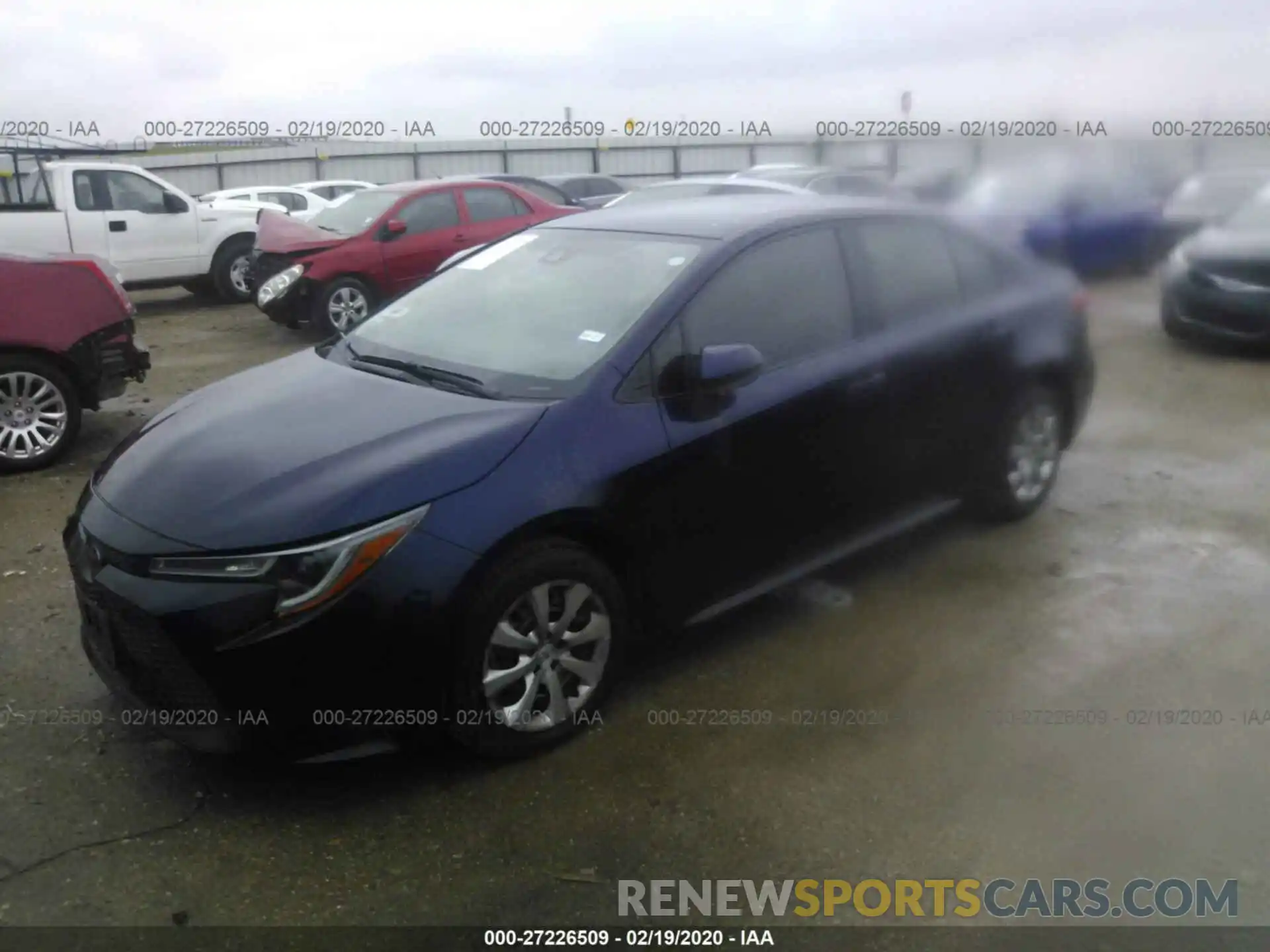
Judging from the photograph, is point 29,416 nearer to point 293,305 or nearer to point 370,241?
point 293,305

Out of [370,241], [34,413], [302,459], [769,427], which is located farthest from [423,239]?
[302,459]

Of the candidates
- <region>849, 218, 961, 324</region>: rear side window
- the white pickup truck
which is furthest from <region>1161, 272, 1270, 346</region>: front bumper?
the white pickup truck

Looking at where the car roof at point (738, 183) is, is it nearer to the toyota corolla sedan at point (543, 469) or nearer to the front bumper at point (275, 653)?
the toyota corolla sedan at point (543, 469)

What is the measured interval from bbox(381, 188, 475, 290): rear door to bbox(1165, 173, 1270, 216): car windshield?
6263 millimetres

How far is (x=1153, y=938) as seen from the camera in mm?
2721

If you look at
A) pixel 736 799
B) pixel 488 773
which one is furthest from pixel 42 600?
pixel 736 799

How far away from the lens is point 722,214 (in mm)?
4320

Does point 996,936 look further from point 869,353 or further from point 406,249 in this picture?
point 406,249

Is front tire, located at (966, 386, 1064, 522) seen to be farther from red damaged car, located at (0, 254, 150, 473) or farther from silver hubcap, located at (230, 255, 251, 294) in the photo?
silver hubcap, located at (230, 255, 251, 294)

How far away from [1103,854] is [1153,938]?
296 millimetres

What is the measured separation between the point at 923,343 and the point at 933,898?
7.58ft

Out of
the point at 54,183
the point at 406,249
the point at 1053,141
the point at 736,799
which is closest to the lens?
the point at 736,799

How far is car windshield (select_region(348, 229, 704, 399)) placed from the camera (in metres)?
3.70

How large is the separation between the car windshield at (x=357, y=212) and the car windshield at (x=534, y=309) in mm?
6820
